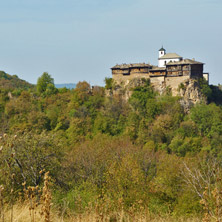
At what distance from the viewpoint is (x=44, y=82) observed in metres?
50.2

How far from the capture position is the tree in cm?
4964

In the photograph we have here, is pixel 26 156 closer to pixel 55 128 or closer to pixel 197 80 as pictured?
pixel 55 128

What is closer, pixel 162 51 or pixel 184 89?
pixel 184 89

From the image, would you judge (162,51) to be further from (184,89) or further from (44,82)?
(44,82)

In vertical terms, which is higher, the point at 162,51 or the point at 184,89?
the point at 162,51

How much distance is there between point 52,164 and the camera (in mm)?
14961

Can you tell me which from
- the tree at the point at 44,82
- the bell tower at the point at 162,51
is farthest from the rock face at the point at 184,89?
the tree at the point at 44,82

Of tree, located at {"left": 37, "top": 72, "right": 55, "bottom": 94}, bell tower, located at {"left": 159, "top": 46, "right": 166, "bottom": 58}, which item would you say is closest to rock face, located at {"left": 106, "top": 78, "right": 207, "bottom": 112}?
bell tower, located at {"left": 159, "top": 46, "right": 166, "bottom": 58}

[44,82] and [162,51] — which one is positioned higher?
[162,51]

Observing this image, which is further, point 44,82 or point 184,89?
point 44,82

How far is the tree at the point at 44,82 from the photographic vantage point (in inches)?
1954

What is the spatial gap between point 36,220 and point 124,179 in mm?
11369

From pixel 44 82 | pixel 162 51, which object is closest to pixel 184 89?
pixel 162 51

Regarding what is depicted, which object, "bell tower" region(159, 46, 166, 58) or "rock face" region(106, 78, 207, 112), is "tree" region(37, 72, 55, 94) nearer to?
"rock face" region(106, 78, 207, 112)
